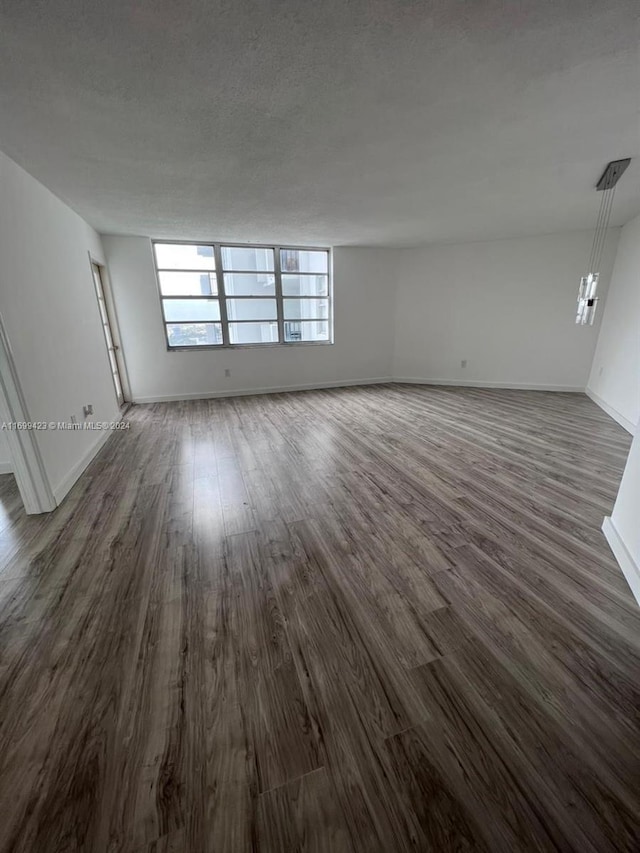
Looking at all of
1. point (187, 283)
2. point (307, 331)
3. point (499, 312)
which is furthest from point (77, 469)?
point (499, 312)

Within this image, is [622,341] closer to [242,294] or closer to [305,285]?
[305,285]

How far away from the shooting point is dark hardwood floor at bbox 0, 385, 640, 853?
0.90 metres

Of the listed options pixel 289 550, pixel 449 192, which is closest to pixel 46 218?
pixel 289 550

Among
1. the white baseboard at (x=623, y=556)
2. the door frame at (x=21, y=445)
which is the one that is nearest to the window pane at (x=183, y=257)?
the door frame at (x=21, y=445)

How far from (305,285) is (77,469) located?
4744 mm

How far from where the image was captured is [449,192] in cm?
330

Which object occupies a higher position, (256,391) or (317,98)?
(317,98)

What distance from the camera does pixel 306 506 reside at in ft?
7.91

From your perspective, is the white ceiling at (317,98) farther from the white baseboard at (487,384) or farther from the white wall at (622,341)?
the white baseboard at (487,384)

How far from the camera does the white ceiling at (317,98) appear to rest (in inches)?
52.9

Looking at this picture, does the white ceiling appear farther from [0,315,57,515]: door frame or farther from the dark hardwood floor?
the dark hardwood floor

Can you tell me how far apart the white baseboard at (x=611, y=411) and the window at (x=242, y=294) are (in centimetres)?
452

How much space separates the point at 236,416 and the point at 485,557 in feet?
12.0

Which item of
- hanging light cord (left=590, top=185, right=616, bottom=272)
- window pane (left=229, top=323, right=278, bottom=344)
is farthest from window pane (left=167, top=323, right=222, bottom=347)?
hanging light cord (left=590, top=185, right=616, bottom=272)
